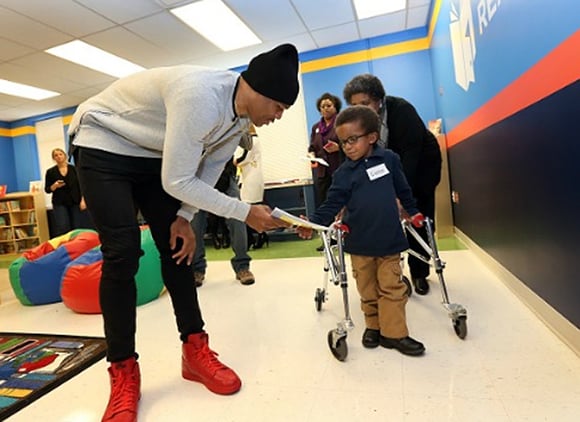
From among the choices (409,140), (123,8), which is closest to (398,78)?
(123,8)

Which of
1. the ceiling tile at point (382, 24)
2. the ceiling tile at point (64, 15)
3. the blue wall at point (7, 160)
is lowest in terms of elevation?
the blue wall at point (7, 160)

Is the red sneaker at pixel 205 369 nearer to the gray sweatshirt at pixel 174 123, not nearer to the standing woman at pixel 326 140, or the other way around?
the gray sweatshirt at pixel 174 123

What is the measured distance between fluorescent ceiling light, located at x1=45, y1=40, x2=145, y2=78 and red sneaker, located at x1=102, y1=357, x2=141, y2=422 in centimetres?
437

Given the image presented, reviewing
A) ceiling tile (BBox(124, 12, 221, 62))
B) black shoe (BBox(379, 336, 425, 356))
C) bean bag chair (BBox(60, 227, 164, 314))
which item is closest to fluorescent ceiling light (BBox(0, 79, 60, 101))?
ceiling tile (BBox(124, 12, 221, 62))

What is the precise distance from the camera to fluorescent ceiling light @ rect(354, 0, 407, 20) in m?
4.14

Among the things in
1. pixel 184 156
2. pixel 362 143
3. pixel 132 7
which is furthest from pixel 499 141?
pixel 132 7

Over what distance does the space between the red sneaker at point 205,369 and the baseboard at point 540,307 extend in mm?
1161

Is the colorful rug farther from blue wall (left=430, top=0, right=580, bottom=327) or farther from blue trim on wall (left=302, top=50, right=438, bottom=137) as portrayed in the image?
blue trim on wall (left=302, top=50, right=438, bottom=137)

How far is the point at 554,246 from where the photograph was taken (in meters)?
1.46

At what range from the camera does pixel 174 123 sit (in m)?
0.97

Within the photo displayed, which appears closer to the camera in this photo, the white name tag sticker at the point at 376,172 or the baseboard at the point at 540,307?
the baseboard at the point at 540,307

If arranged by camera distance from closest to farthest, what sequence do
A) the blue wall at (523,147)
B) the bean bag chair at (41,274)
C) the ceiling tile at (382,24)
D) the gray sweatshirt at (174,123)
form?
1. the gray sweatshirt at (174,123)
2. the blue wall at (523,147)
3. the bean bag chair at (41,274)
4. the ceiling tile at (382,24)

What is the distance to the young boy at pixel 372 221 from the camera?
1.46m

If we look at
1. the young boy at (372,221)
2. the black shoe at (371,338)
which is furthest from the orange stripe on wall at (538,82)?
the black shoe at (371,338)
